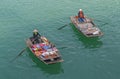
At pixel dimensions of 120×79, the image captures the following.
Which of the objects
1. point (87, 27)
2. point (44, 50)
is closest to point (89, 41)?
point (87, 27)

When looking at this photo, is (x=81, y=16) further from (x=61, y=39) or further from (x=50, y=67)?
(x=50, y=67)

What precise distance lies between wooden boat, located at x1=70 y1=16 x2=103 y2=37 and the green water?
1239 millimetres

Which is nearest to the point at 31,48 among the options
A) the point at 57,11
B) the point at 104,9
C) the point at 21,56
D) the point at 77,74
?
the point at 21,56

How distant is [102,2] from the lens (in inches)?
2479

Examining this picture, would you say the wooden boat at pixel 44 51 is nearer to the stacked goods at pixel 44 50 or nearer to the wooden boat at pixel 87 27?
the stacked goods at pixel 44 50

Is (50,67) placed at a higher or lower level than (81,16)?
lower

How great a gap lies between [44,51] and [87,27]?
1064 cm

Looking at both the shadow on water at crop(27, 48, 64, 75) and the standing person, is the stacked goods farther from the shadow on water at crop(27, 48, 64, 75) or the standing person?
the standing person

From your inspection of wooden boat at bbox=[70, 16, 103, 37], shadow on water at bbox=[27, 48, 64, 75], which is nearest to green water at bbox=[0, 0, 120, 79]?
shadow on water at bbox=[27, 48, 64, 75]

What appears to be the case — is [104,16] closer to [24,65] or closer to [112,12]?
[112,12]

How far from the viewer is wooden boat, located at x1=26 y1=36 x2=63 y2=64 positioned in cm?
3984

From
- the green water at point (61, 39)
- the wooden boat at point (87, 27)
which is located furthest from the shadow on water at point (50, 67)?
the wooden boat at point (87, 27)

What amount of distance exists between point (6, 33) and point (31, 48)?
9815mm

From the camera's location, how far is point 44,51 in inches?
1636
